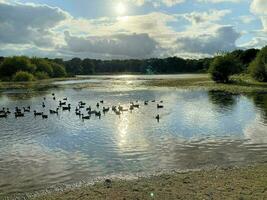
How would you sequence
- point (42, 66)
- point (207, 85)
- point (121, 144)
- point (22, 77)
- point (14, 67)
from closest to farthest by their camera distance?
point (121, 144), point (207, 85), point (22, 77), point (14, 67), point (42, 66)

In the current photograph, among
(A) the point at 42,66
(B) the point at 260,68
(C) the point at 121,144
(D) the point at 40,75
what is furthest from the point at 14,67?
(C) the point at 121,144

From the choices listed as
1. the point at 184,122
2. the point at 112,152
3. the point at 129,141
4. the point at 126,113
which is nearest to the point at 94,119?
the point at 126,113

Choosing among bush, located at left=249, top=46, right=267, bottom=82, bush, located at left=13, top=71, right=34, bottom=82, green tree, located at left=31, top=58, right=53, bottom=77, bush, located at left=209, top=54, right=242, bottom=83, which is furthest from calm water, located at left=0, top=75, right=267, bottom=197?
green tree, located at left=31, top=58, right=53, bottom=77

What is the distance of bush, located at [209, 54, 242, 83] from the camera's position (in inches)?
4161

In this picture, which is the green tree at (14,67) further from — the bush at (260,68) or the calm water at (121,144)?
the calm water at (121,144)

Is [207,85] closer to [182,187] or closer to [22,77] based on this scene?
[22,77]

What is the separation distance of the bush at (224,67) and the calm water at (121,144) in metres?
56.6

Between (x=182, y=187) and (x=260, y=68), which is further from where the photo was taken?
(x=260, y=68)

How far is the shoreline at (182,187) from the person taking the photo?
17281 mm

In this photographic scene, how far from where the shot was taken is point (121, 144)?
1210 inches

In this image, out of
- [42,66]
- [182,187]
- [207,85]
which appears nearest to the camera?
[182,187]

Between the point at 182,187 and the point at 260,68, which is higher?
the point at 260,68

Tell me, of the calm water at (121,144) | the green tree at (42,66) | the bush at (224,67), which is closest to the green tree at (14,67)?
the green tree at (42,66)

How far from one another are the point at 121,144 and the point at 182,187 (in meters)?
12.7
